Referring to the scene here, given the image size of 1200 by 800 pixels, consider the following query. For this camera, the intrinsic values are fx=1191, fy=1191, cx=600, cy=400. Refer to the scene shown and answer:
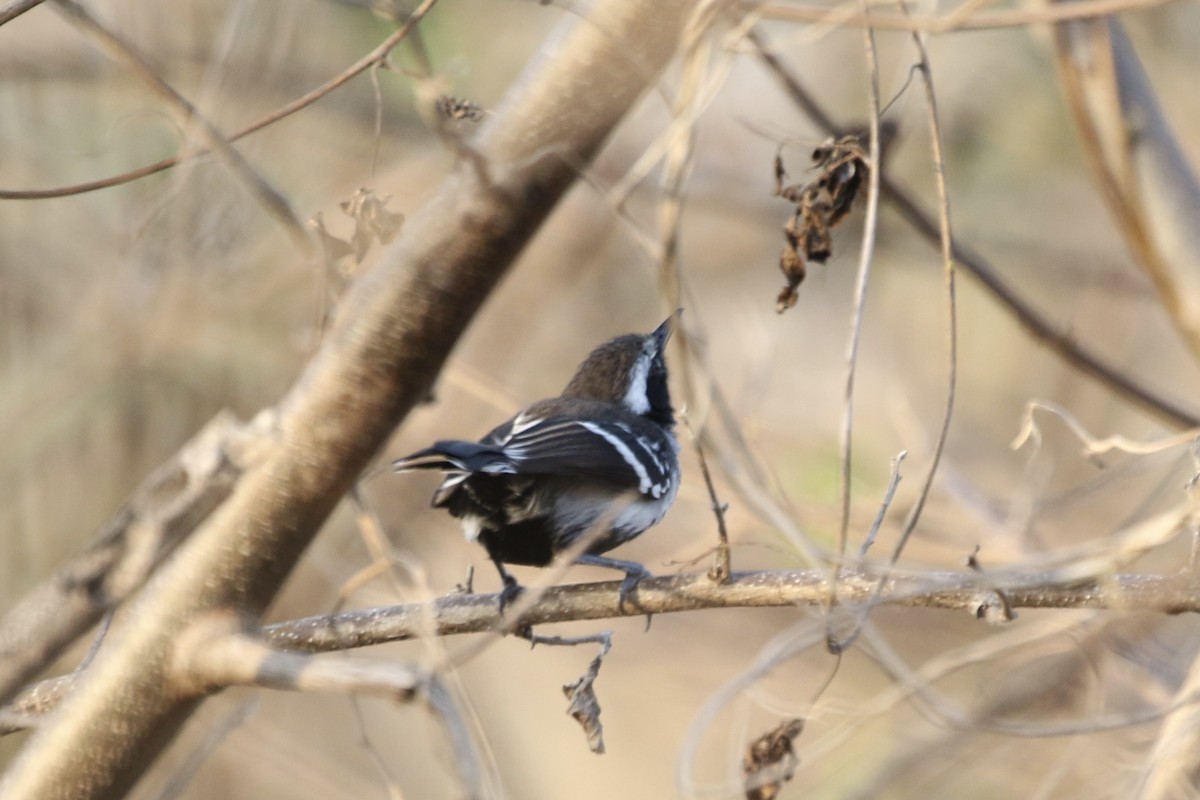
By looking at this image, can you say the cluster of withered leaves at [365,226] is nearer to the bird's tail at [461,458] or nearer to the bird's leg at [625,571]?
the bird's tail at [461,458]

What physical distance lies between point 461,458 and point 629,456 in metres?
0.91

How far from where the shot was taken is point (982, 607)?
7.58 feet

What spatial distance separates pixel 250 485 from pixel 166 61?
5.06 m

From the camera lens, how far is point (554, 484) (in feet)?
11.6

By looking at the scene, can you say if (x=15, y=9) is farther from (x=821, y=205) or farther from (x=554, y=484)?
(x=554, y=484)

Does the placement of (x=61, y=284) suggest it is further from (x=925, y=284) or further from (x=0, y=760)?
(x=925, y=284)

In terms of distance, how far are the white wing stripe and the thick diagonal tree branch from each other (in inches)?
81.3

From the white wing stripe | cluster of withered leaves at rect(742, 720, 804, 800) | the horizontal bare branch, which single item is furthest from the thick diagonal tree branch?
the white wing stripe

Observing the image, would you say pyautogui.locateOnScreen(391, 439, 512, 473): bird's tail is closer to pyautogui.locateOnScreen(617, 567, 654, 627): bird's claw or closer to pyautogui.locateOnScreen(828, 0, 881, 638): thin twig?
pyautogui.locateOnScreen(617, 567, 654, 627): bird's claw

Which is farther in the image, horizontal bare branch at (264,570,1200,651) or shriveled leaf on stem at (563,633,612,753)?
shriveled leaf on stem at (563,633,612,753)

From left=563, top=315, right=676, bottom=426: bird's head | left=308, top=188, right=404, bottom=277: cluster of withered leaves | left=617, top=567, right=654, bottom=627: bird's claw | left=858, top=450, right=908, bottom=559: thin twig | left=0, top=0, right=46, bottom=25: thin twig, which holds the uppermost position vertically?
left=563, top=315, right=676, bottom=426: bird's head

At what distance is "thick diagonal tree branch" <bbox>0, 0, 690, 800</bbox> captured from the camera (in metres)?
1.64

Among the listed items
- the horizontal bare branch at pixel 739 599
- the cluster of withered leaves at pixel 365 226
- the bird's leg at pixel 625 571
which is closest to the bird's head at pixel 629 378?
the bird's leg at pixel 625 571

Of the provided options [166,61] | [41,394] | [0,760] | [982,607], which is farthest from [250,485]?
[0,760]
